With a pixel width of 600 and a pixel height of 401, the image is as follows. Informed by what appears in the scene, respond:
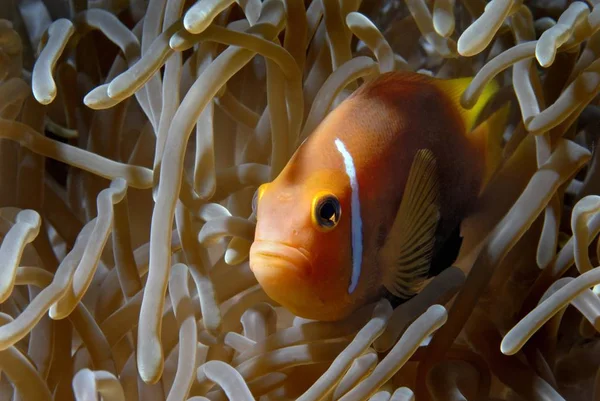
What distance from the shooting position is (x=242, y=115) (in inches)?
37.2

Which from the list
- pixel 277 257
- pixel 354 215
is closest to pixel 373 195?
pixel 354 215

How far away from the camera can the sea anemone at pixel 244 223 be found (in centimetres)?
72

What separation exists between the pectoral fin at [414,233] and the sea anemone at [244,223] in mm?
31

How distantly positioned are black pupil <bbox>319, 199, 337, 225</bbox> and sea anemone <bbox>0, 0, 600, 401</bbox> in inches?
4.9

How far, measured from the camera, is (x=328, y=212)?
70 cm

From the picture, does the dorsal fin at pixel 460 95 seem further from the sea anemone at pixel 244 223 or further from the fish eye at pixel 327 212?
the fish eye at pixel 327 212

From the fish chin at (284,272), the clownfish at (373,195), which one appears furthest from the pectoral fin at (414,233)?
the fish chin at (284,272)

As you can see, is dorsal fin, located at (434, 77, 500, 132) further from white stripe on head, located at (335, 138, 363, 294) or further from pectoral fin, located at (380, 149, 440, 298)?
white stripe on head, located at (335, 138, 363, 294)

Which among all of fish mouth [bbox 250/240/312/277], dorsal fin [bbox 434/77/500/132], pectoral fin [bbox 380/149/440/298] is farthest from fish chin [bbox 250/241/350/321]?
dorsal fin [bbox 434/77/500/132]

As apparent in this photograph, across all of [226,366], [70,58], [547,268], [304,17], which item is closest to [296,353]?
[226,366]

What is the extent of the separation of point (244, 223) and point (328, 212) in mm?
125

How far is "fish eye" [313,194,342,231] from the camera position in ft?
2.26

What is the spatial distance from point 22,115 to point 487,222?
26.8 inches

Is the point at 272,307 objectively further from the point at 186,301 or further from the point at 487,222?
the point at 487,222
